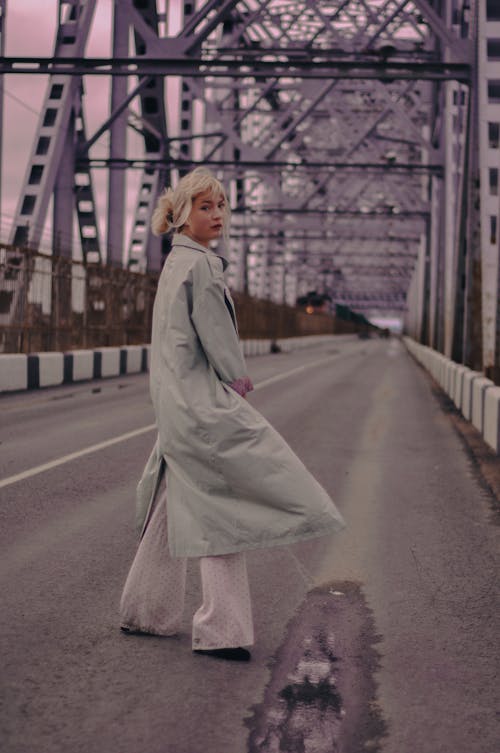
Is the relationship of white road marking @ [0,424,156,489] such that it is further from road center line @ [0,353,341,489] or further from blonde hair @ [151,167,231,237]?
blonde hair @ [151,167,231,237]

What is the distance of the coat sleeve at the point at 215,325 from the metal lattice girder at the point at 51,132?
19980 mm

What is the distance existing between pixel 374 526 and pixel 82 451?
13.2 feet

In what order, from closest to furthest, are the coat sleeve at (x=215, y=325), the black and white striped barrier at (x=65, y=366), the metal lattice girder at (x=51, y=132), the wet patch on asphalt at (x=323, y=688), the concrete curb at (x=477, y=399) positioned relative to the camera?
the wet patch on asphalt at (x=323, y=688), the coat sleeve at (x=215, y=325), the concrete curb at (x=477, y=399), the black and white striped barrier at (x=65, y=366), the metal lattice girder at (x=51, y=132)

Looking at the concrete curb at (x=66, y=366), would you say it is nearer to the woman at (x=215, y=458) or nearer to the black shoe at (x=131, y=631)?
the black shoe at (x=131, y=631)

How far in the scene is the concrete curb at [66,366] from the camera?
17969mm

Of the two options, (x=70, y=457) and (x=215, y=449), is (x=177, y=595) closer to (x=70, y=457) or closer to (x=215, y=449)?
(x=215, y=449)

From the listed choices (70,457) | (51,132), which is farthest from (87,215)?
(70,457)

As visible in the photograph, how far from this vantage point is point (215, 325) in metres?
3.70

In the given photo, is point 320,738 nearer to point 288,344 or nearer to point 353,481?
point 353,481

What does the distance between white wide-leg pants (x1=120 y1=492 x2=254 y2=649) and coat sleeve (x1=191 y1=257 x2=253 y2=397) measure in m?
0.59

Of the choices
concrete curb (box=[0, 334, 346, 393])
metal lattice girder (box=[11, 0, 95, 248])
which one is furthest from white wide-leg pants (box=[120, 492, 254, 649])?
metal lattice girder (box=[11, 0, 95, 248])

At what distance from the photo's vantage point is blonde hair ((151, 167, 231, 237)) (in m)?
3.88

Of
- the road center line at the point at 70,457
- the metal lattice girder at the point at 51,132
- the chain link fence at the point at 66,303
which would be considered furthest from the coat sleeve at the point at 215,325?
the metal lattice girder at the point at 51,132

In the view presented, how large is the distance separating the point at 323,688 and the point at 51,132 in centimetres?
2321
